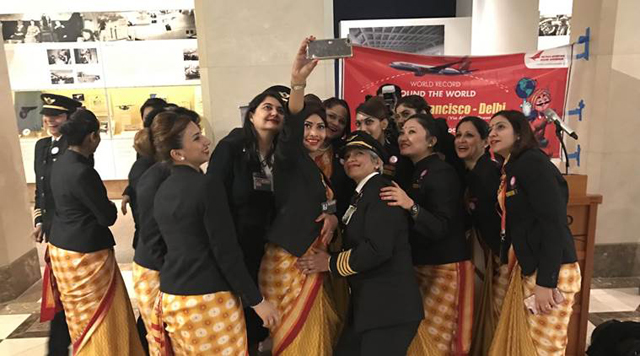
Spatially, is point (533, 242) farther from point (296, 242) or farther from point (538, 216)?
point (296, 242)

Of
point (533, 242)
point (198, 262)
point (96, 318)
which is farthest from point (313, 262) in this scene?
point (96, 318)

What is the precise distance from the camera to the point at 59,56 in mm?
6895

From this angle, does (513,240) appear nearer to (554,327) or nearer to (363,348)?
(554,327)

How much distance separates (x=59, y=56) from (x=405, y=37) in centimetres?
502

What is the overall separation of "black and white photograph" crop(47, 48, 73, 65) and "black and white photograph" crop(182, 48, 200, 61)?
1.65m

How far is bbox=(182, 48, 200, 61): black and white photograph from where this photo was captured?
6.97 m

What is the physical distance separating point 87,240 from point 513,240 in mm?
2096

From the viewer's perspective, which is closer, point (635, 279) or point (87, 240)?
point (87, 240)

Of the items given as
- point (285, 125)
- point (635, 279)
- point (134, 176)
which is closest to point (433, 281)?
point (285, 125)

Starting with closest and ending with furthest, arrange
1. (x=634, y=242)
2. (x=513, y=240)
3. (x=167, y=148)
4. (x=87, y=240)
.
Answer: (x=167, y=148) < (x=513, y=240) < (x=87, y=240) < (x=634, y=242)

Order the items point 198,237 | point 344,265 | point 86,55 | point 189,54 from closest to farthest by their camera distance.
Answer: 1. point 198,237
2. point 344,265
3. point 86,55
4. point 189,54

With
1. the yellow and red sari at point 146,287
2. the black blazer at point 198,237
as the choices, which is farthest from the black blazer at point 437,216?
the yellow and red sari at point 146,287

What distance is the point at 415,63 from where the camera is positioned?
405 centimetres

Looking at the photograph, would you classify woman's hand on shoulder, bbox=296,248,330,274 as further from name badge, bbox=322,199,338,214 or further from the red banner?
the red banner
